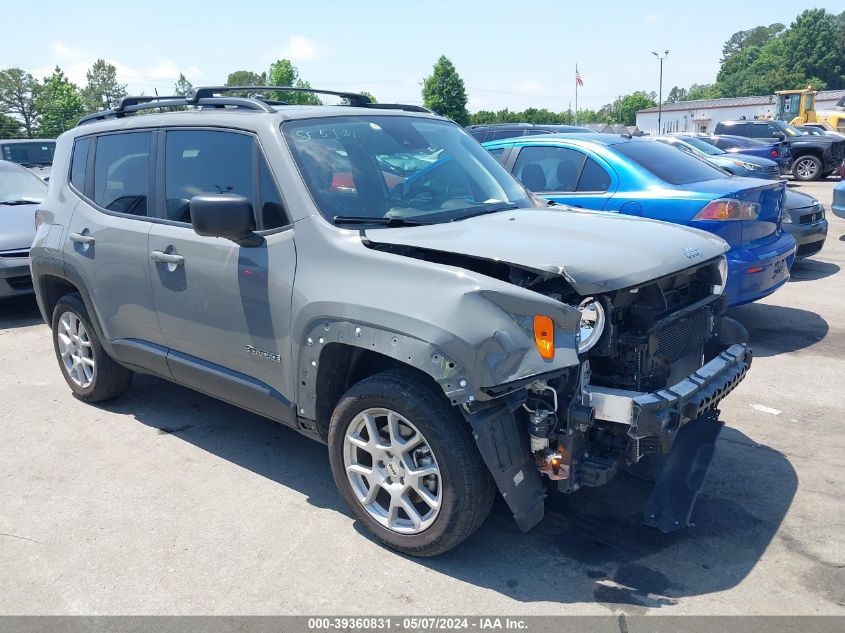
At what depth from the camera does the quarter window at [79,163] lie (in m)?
4.99

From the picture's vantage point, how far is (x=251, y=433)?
15.9 feet

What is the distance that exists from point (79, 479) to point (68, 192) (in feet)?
6.74

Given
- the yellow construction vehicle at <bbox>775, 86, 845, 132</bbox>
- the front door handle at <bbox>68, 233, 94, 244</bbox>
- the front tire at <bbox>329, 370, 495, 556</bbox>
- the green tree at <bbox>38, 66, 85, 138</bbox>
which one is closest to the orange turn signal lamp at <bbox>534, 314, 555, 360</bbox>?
the front tire at <bbox>329, 370, 495, 556</bbox>

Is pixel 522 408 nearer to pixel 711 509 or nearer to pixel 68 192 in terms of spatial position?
pixel 711 509

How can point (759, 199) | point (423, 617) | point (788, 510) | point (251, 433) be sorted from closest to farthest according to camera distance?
point (423, 617)
point (788, 510)
point (251, 433)
point (759, 199)

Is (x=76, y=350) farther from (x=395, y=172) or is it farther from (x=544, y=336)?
(x=544, y=336)

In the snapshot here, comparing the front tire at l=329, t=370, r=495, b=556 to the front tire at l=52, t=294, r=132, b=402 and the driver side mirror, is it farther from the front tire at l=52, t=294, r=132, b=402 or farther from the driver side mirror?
the front tire at l=52, t=294, r=132, b=402

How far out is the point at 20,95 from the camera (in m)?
73.0

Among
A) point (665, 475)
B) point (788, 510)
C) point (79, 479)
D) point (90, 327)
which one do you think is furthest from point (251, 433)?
point (788, 510)

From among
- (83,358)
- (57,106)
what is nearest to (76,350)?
(83,358)

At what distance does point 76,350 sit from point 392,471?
320 centimetres

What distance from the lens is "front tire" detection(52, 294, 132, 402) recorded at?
5.11 m

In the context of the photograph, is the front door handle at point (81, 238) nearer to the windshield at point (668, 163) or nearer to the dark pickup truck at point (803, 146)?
the windshield at point (668, 163)

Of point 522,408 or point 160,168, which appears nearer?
point 522,408
